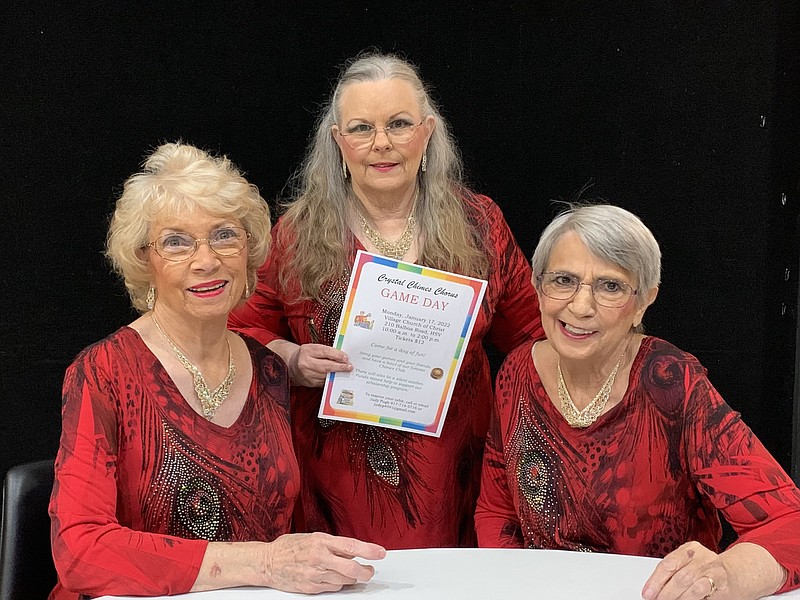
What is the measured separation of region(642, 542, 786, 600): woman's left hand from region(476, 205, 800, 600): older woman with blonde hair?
18 cm

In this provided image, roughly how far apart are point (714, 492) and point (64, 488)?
1386 millimetres

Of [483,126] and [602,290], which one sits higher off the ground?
[483,126]

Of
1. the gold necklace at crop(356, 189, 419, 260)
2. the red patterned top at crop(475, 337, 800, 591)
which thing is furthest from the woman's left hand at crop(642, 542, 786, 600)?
the gold necklace at crop(356, 189, 419, 260)

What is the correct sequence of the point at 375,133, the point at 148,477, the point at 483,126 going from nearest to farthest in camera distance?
the point at 148,477, the point at 375,133, the point at 483,126

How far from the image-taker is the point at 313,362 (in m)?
2.63

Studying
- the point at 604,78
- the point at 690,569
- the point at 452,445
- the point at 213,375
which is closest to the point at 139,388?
the point at 213,375

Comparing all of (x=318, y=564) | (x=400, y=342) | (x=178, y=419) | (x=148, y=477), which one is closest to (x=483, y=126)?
(x=400, y=342)

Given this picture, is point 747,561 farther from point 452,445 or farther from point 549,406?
point 452,445

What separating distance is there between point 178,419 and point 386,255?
2.34ft

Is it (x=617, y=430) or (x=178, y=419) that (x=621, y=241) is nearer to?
(x=617, y=430)

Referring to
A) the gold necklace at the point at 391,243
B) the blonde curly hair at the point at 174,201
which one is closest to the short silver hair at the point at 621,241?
the gold necklace at the point at 391,243

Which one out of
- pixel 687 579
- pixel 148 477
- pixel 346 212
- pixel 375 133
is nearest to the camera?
pixel 687 579

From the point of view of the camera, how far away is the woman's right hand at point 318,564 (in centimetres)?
200

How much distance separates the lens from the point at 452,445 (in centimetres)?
282
